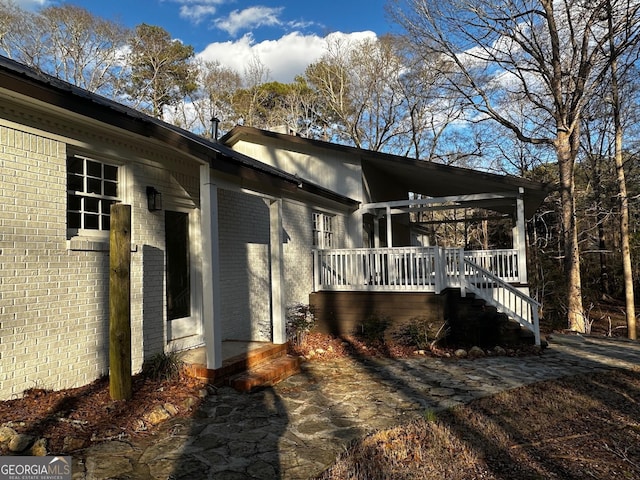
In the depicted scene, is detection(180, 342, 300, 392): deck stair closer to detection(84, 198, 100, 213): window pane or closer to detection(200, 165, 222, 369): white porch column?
detection(200, 165, 222, 369): white porch column

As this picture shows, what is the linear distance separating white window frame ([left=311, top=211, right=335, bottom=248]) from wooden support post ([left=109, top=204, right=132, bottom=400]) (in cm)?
625

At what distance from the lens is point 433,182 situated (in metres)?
13.2

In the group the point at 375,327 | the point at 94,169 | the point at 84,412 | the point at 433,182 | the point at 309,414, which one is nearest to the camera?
the point at 84,412

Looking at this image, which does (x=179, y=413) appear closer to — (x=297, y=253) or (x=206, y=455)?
(x=206, y=455)

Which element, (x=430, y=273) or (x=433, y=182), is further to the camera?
(x=433, y=182)

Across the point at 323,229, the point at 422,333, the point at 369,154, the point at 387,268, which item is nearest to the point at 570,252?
the point at 369,154

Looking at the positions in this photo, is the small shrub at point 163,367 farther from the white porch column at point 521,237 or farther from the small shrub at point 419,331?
the white porch column at point 521,237

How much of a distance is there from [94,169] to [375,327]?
586 centimetres

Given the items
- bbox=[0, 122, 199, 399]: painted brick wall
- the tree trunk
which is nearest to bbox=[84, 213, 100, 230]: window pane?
bbox=[0, 122, 199, 399]: painted brick wall

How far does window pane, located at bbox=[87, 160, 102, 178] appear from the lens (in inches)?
195

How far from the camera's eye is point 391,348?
803 centimetres

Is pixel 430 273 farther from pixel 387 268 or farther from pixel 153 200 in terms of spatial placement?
pixel 153 200

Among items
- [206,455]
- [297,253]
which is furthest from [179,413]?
[297,253]

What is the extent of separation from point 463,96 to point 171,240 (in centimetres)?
1216
